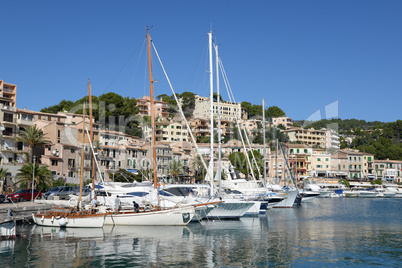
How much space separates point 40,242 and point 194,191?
19.6m

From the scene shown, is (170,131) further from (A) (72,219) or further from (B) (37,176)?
(A) (72,219)

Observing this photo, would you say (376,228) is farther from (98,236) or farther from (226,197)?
(98,236)

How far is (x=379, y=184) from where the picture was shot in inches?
5256

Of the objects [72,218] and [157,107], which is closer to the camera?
[72,218]

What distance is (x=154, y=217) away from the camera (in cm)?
3519

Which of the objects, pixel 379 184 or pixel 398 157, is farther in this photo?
pixel 398 157

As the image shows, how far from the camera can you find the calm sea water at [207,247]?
23.2 m

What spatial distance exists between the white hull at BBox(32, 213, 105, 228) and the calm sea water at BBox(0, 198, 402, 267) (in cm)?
80

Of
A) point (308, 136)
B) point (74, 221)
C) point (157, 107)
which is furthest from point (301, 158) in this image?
point (74, 221)

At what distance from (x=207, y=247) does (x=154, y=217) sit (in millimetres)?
8817

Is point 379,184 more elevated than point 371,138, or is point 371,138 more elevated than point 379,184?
point 371,138

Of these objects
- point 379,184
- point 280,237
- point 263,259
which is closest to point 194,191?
point 280,237

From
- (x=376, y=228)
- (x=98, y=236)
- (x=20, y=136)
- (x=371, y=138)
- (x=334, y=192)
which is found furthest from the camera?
(x=371, y=138)

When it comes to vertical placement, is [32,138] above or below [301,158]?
above
